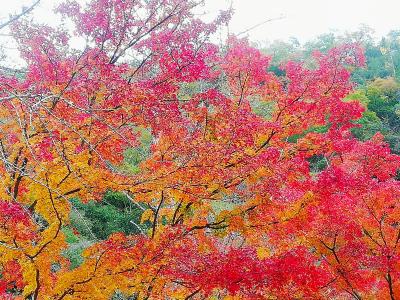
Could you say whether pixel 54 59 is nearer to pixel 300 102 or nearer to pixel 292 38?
pixel 300 102

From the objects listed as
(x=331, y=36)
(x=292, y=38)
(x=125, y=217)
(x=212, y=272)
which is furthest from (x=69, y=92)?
(x=292, y=38)

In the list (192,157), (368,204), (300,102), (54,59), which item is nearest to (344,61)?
(300,102)

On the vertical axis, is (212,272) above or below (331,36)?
below

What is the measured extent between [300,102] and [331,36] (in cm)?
5332

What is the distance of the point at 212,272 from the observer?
19.8ft

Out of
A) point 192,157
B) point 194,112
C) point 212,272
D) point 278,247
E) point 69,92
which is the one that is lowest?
point 212,272

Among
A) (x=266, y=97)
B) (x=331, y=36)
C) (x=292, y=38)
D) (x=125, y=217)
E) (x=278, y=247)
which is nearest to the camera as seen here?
(x=278, y=247)

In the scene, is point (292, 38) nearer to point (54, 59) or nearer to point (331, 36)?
point (331, 36)

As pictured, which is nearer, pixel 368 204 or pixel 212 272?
pixel 212 272

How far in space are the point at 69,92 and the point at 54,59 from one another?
0.71m

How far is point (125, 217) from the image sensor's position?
19047 millimetres

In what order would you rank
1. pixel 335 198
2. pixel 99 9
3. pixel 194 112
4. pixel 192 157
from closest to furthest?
pixel 192 157 → pixel 99 9 → pixel 194 112 → pixel 335 198

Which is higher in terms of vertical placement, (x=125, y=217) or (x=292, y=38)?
(x=292, y=38)

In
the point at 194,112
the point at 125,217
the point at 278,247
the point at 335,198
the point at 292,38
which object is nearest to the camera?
the point at 194,112
